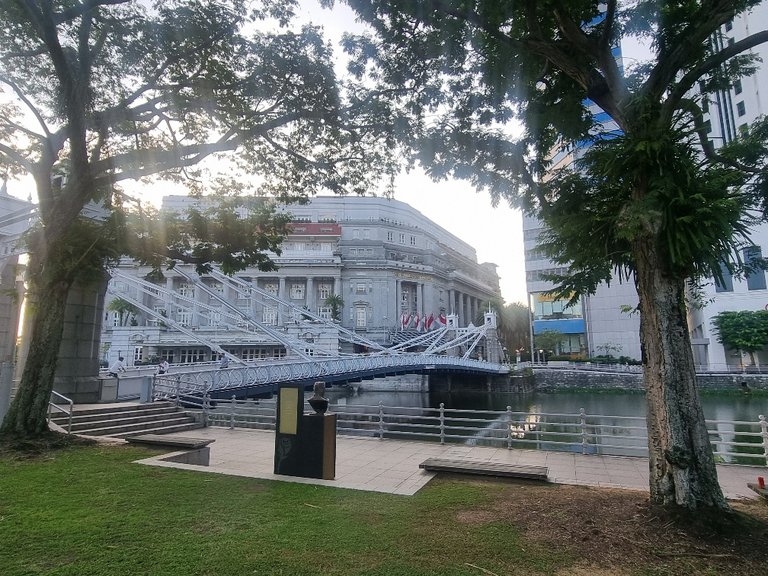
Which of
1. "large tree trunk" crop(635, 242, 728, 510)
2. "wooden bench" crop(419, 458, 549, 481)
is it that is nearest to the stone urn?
"wooden bench" crop(419, 458, 549, 481)

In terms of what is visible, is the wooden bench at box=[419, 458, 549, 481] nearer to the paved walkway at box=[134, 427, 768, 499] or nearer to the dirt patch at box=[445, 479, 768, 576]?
the paved walkway at box=[134, 427, 768, 499]

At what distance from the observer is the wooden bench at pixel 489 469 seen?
6.78 meters

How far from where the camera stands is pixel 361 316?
64062 millimetres

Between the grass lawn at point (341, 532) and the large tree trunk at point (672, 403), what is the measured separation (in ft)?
1.25

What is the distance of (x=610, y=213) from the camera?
5.59 meters

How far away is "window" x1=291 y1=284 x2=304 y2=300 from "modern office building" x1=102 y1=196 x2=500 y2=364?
14cm

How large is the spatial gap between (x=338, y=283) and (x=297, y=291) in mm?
6388

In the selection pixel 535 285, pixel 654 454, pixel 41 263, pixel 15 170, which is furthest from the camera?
pixel 535 285

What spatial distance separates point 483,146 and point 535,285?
5150cm

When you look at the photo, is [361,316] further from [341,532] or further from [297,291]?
[341,532]

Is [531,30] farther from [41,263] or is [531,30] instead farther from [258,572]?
[41,263]

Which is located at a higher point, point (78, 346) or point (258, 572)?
point (78, 346)

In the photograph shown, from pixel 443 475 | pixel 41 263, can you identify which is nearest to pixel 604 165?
pixel 443 475

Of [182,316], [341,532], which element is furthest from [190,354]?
[341,532]
